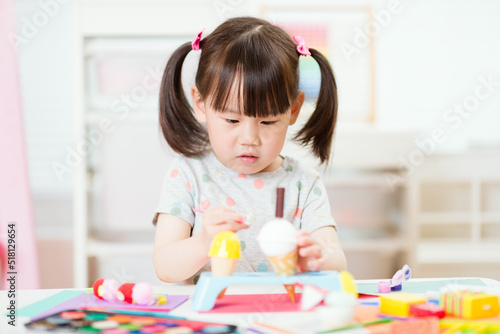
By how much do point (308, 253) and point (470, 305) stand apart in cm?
20

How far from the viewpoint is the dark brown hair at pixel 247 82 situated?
0.96 metres

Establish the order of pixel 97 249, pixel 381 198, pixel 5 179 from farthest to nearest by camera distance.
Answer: pixel 381 198
pixel 97 249
pixel 5 179

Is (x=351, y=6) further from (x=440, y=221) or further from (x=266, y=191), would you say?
(x=266, y=191)

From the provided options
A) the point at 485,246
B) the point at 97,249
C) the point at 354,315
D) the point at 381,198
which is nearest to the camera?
the point at 354,315

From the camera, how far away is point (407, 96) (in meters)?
2.47

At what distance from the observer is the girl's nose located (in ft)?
3.13

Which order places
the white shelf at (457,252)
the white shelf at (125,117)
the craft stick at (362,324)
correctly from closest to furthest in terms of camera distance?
the craft stick at (362,324) → the white shelf at (125,117) → the white shelf at (457,252)

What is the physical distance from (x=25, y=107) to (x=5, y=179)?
817 mm

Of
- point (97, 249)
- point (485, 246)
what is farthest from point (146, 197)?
point (485, 246)

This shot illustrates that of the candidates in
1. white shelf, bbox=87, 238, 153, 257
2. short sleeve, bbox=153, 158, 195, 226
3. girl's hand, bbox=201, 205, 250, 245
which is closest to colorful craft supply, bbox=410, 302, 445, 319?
girl's hand, bbox=201, 205, 250, 245

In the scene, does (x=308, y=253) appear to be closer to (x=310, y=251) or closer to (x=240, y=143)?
(x=310, y=251)

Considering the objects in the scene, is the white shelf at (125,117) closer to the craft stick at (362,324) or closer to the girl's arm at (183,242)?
the girl's arm at (183,242)

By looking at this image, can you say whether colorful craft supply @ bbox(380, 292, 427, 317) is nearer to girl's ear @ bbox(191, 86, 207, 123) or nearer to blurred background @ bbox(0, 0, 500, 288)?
girl's ear @ bbox(191, 86, 207, 123)

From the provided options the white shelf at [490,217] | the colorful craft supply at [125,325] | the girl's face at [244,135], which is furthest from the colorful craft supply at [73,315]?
the white shelf at [490,217]
